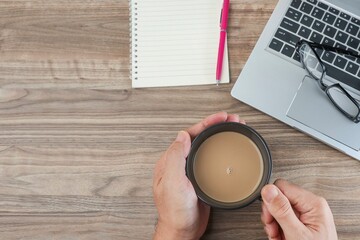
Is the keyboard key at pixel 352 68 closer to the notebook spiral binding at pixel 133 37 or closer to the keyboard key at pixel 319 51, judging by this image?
the keyboard key at pixel 319 51

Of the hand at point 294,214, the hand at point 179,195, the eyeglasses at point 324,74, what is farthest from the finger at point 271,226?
the eyeglasses at point 324,74

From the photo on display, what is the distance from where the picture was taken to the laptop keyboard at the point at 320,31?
79 cm

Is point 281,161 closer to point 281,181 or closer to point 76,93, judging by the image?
point 281,181

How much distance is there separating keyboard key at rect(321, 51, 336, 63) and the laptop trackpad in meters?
0.04

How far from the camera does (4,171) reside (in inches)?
32.7

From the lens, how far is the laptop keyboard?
0.79 meters

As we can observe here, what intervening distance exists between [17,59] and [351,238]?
69 cm

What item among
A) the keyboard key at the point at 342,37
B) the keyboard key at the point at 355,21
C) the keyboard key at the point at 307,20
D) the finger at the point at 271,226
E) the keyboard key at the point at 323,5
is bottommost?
the finger at the point at 271,226

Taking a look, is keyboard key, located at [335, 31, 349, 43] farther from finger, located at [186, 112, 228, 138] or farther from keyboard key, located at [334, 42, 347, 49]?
finger, located at [186, 112, 228, 138]

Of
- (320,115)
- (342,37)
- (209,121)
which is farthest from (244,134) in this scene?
(342,37)

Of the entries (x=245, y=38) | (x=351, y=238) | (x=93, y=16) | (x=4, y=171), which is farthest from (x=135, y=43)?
(x=351, y=238)

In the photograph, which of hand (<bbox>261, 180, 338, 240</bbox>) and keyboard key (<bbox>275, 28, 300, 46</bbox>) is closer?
hand (<bbox>261, 180, 338, 240</bbox>)

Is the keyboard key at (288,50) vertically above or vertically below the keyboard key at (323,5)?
below

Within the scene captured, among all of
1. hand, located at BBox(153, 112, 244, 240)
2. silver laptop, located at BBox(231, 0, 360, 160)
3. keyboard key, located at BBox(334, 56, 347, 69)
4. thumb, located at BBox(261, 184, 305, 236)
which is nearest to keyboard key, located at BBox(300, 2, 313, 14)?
silver laptop, located at BBox(231, 0, 360, 160)
